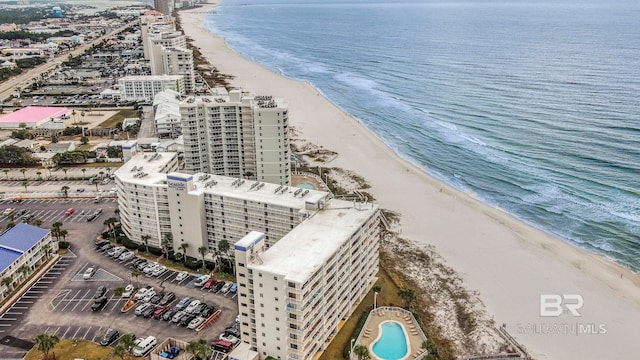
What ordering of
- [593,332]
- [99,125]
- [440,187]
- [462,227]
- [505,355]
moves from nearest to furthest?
[505,355] < [593,332] < [462,227] < [440,187] < [99,125]

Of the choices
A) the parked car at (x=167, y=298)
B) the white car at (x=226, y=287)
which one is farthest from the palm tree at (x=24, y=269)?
the white car at (x=226, y=287)

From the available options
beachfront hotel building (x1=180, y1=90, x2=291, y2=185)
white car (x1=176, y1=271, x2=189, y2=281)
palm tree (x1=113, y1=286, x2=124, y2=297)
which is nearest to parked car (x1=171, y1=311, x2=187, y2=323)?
palm tree (x1=113, y1=286, x2=124, y2=297)

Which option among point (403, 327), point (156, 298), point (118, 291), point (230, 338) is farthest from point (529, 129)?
point (118, 291)

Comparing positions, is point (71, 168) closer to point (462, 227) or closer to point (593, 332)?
point (462, 227)

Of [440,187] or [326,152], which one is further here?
[326,152]

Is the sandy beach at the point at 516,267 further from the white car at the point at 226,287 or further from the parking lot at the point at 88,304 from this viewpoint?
the parking lot at the point at 88,304

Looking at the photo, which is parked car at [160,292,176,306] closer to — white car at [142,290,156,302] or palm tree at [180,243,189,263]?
white car at [142,290,156,302]

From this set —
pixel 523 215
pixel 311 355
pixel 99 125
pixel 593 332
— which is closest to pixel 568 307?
pixel 593 332
